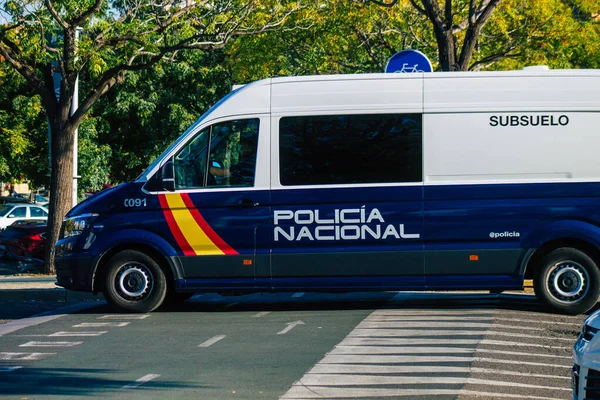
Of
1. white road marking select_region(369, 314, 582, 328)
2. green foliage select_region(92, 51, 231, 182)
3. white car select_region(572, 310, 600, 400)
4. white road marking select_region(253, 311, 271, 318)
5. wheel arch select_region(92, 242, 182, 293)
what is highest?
green foliage select_region(92, 51, 231, 182)

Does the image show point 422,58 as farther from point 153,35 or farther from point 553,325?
point 153,35

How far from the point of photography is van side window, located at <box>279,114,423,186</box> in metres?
11.1

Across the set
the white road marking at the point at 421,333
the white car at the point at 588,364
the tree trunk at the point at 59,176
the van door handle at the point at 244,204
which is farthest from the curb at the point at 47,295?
the white car at the point at 588,364

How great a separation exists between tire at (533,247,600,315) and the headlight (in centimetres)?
527

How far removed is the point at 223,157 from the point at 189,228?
0.93 m

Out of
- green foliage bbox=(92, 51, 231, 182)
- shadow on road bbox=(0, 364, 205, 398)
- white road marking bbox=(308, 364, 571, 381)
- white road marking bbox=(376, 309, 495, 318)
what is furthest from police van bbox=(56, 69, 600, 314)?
green foliage bbox=(92, 51, 231, 182)

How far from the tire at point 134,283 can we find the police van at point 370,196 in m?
0.02

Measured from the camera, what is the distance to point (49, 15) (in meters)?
17.2

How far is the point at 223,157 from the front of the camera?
37.3 ft

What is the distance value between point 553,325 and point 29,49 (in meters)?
10.5

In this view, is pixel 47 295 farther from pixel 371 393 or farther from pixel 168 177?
pixel 371 393

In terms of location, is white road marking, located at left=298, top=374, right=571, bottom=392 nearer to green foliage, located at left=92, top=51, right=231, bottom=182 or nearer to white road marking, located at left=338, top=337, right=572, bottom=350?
white road marking, located at left=338, top=337, right=572, bottom=350

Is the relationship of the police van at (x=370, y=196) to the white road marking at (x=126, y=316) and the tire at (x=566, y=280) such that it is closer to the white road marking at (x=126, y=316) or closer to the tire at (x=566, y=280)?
the tire at (x=566, y=280)

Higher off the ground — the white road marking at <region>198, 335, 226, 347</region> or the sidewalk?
the sidewalk
